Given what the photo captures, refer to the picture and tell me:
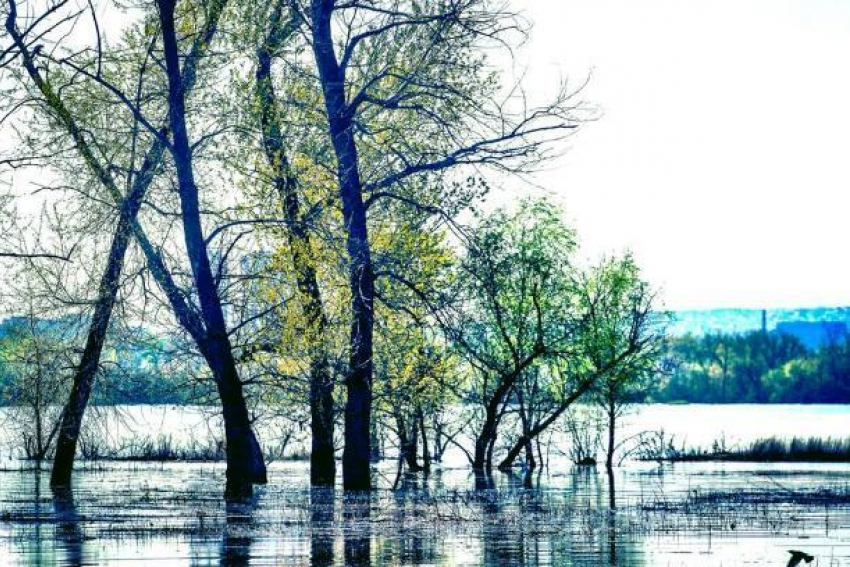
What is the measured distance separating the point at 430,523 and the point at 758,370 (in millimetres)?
146188

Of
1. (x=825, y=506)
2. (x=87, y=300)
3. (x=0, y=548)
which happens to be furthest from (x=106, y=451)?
(x=0, y=548)

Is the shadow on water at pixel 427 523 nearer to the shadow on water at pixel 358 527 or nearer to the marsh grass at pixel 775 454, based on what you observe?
the shadow on water at pixel 358 527

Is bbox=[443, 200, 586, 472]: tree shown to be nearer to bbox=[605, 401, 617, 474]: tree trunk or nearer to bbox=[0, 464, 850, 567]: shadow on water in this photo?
bbox=[605, 401, 617, 474]: tree trunk

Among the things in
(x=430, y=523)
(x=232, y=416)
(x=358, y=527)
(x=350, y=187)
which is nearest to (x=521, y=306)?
(x=350, y=187)

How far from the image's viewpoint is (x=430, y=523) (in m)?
25.0

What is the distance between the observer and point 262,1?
115ft

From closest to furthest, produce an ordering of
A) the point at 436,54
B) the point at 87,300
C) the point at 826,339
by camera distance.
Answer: the point at 436,54 → the point at 87,300 → the point at 826,339

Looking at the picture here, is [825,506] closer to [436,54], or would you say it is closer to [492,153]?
[492,153]

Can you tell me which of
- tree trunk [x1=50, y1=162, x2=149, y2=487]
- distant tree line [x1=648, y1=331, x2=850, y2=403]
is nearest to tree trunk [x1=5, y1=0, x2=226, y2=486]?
tree trunk [x1=50, y1=162, x2=149, y2=487]

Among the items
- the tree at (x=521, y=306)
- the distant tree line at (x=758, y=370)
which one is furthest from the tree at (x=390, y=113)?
the distant tree line at (x=758, y=370)

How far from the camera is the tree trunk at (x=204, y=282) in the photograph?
3133cm

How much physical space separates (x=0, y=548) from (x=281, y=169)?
17.2 meters

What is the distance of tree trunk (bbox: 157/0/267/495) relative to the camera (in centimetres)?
3133

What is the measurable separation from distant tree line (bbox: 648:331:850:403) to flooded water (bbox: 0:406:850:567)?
12054 centimetres
